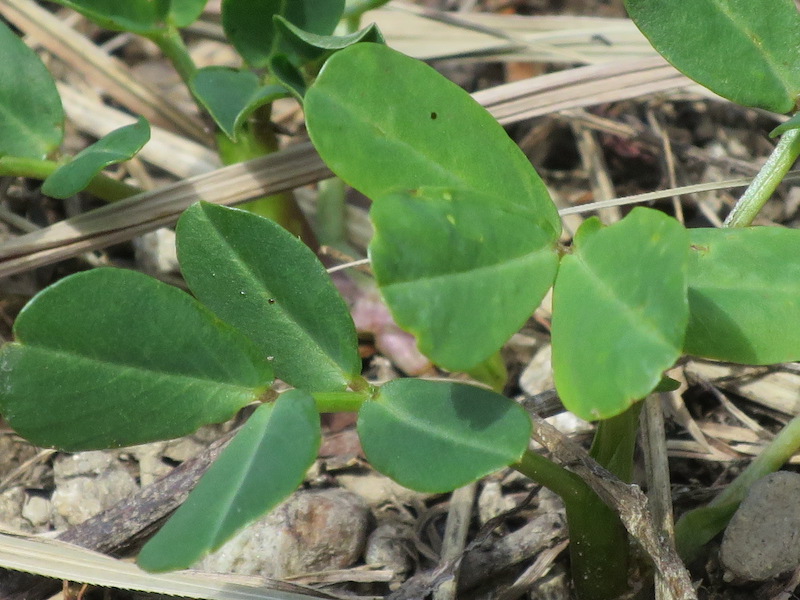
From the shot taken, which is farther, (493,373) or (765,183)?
(493,373)

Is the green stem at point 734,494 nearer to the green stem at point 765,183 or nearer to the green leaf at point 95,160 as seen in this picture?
the green stem at point 765,183

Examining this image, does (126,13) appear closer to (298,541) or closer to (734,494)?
(298,541)

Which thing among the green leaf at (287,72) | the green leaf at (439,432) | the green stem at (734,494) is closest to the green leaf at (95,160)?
the green leaf at (287,72)

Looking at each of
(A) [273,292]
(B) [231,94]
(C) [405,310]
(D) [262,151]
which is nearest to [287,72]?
(B) [231,94]

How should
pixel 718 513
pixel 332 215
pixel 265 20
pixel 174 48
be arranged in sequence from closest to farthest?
pixel 718 513, pixel 265 20, pixel 174 48, pixel 332 215

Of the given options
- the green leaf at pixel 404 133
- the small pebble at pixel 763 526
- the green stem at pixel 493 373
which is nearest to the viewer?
the green leaf at pixel 404 133

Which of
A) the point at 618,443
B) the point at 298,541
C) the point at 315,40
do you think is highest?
the point at 315,40

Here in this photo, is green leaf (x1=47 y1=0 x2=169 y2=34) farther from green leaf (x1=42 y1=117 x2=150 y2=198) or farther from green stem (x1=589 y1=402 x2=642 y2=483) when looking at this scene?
green stem (x1=589 y1=402 x2=642 y2=483)
